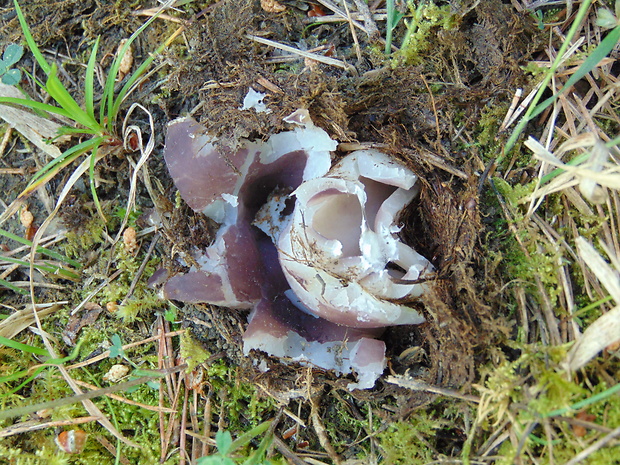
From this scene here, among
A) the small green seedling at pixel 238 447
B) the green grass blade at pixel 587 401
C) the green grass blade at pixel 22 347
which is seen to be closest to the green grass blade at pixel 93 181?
the green grass blade at pixel 22 347

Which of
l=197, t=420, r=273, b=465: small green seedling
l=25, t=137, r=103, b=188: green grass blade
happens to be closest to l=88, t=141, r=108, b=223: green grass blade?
l=25, t=137, r=103, b=188: green grass blade

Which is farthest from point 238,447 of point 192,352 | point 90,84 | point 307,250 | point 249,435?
point 90,84

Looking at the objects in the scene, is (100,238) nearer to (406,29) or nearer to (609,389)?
(406,29)

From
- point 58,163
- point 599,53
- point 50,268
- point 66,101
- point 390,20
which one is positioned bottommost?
point 50,268

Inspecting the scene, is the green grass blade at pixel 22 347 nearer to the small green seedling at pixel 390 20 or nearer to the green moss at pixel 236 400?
the green moss at pixel 236 400

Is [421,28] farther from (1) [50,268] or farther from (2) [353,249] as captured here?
(1) [50,268]

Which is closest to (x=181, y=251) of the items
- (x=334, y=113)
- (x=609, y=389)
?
(x=334, y=113)
